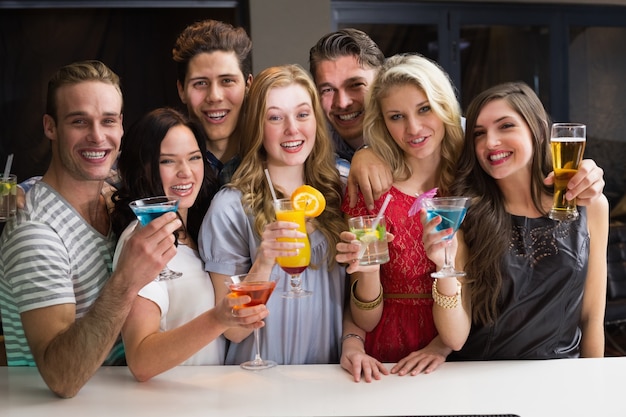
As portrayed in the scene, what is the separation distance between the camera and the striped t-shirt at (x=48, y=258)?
2730 millimetres

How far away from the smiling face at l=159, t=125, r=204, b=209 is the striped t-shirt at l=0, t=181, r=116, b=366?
303 millimetres

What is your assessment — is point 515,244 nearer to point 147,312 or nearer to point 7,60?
point 147,312

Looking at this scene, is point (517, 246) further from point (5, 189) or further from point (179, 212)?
point (5, 189)

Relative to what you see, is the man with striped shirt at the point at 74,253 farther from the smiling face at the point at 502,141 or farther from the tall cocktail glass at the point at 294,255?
the smiling face at the point at 502,141

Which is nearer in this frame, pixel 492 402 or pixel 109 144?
pixel 492 402

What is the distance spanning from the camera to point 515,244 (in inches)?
117

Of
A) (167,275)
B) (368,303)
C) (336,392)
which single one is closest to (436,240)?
(368,303)

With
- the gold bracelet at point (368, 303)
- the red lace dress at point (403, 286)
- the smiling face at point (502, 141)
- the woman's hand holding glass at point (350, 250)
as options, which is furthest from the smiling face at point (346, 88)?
the woman's hand holding glass at point (350, 250)

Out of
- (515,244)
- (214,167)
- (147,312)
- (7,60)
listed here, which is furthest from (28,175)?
(515,244)

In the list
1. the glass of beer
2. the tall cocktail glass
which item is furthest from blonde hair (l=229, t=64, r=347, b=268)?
the glass of beer

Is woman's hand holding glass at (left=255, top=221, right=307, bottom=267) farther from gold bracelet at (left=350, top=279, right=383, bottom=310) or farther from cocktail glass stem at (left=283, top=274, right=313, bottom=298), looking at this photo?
gold bracelet at (left=350, top=279, right=383, bottom=310)

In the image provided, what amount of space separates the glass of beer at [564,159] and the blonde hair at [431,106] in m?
0.44

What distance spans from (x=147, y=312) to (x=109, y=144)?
2.25ft

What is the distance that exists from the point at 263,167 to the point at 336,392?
1010 millimetres
